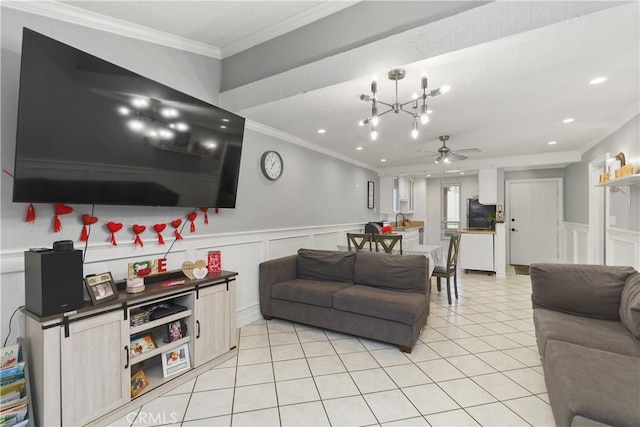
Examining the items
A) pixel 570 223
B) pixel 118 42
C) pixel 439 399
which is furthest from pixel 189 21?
pixel 570 223

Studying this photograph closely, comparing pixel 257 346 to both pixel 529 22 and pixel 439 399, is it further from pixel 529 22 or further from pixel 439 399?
pixel 529 22

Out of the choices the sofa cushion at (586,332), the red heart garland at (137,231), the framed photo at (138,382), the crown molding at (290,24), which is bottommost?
the framed photo at (138,382)

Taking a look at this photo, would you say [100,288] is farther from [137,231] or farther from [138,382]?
[138,382]

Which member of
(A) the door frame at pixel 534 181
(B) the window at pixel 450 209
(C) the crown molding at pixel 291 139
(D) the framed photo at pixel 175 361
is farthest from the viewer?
(B) the window at pixel 450 209

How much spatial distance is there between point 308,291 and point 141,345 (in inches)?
62.0

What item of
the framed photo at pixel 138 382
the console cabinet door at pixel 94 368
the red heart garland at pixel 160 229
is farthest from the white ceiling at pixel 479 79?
the framed photo at pixel 138 382

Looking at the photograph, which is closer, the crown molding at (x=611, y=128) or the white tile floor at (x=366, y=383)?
the white tile floor at (x=366, y=383)

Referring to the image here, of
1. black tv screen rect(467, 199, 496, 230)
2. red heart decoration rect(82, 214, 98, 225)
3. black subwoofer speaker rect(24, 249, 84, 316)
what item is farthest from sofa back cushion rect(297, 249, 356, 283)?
black tv screen rect(467, 199, 496, 230)

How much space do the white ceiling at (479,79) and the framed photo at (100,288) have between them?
189 cm

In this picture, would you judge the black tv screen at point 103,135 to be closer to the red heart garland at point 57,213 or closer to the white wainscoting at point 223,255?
the red heart garland at point 57,213

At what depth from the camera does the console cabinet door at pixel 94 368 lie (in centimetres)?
164

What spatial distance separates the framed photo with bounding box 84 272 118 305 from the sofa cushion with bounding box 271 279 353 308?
1.70 metres

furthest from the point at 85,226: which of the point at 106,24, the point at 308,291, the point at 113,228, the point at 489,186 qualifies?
the point at 489,186

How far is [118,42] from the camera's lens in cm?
228
